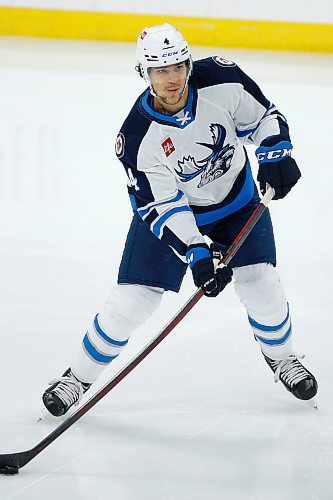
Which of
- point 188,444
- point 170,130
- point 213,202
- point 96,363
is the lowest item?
point 188,444

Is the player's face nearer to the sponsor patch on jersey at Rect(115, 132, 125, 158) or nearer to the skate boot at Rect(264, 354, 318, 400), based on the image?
the sponsor patch on jersey at Rect(115, 132, 125, 158)

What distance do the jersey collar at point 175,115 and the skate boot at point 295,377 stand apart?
80 centimetres

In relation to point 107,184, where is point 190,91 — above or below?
above

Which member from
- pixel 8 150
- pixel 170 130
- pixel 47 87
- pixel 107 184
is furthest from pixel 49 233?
pixel 47 87

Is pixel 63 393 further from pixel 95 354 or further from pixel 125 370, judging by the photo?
pixel 125 370

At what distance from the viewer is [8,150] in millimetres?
5598

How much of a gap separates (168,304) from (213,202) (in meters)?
0.97

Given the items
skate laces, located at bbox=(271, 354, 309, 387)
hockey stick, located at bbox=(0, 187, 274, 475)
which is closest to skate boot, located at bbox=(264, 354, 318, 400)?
skate laces, located at bbox=(271, 354, 309, 387)

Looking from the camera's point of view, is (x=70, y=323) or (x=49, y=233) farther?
(x=49, y=233)

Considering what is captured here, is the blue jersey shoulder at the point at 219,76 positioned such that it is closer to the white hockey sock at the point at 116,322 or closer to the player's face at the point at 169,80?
the player's face at the point at 169,80

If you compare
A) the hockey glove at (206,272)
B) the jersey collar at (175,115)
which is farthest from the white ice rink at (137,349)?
the jersey collar at (175,115)

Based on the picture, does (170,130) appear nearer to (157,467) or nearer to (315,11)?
(157,467)

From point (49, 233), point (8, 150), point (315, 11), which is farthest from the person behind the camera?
point (315, 11)

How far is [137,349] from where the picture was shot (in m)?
3.25
